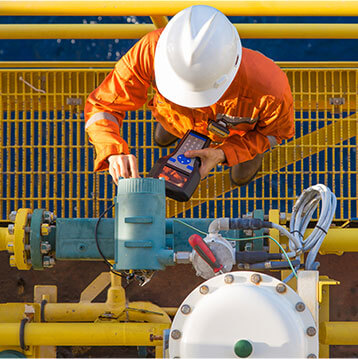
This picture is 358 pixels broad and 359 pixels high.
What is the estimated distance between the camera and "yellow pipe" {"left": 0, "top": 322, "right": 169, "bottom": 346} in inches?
104

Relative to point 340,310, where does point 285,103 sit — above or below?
above

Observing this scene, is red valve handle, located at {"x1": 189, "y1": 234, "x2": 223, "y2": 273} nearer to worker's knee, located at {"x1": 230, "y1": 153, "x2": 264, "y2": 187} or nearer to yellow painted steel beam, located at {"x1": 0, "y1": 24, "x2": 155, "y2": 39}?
worker's knee, located at {"x1": 230, "y1": 153, "x2": 264, "y2": 187}

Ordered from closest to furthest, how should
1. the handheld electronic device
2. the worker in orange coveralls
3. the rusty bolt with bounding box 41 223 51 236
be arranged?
1. the rusty bolt with bounding box 41 223 51 236
2. the worker in orange coveralls
3. the handheld electronic device

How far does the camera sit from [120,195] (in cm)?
218

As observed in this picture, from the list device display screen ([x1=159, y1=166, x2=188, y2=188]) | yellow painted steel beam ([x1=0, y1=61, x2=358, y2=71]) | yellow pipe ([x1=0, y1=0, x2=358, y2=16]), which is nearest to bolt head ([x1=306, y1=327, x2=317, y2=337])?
device display screen ([x1=159, y1=166, x2=188, y2=188])

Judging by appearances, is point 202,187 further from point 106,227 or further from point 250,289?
point 250,289

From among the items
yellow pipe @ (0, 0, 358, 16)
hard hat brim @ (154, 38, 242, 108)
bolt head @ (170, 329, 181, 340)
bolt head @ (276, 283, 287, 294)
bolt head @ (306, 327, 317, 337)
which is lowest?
bolt head @ (170, 329, 181, 340)

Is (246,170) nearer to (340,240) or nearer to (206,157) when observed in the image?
(206,157)

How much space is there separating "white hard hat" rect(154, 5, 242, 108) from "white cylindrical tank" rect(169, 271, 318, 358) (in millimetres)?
977

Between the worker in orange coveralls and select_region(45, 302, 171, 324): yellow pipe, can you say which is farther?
select_region(45, 302, 171, 324): yellow pipe

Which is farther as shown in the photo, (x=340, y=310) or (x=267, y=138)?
(x=340, y=310)

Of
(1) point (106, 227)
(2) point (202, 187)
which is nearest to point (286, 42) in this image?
(2) point (202, 187)

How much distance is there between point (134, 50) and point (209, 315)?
1.45 meters

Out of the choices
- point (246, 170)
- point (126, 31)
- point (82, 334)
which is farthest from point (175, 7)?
point (82, 334)
